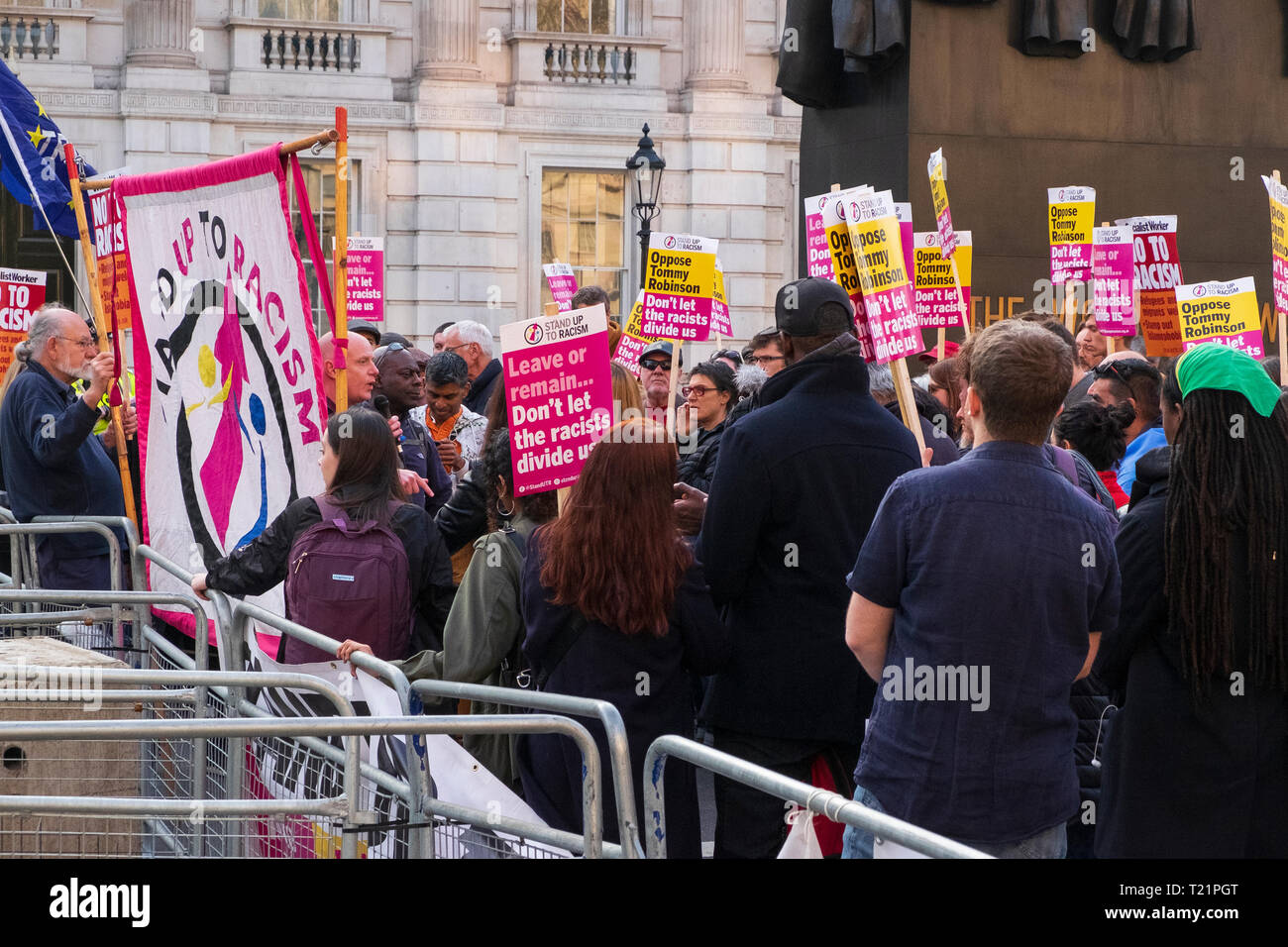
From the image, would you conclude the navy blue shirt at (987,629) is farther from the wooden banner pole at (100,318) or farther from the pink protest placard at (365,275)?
the pink protest placard at (365,275)

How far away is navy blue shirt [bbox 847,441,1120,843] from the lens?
3633 millimetres

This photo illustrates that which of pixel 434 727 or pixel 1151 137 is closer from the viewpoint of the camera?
pixel 434 727

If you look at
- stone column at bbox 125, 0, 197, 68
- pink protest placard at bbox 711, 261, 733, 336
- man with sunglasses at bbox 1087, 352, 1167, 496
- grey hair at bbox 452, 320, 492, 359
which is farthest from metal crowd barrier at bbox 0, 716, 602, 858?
stone column at bbox 125, 0, 197, 68

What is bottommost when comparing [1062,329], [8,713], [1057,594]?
[8,713]

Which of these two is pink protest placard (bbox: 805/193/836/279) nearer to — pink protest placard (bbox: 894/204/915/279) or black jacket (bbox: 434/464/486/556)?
pink protest placard (bbox: 894/204/915/279)

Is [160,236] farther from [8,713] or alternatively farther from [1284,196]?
[1284,196]

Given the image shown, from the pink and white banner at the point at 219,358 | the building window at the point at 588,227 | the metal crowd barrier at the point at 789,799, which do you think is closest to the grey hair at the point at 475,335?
the pink and white banner at the point at 219,358

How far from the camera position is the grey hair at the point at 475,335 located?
9758 millimetres

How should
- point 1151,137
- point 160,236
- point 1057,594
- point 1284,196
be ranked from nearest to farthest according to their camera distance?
point 1057,594
point 160,236
point 1284,196
point 1151,137

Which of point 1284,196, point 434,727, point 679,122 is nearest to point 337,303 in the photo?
point 434,727

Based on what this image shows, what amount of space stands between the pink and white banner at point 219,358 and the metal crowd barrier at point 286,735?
2.29 metres

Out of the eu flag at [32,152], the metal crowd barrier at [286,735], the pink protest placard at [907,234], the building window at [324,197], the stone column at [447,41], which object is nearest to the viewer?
the metal crowd barrier at [286,735]
